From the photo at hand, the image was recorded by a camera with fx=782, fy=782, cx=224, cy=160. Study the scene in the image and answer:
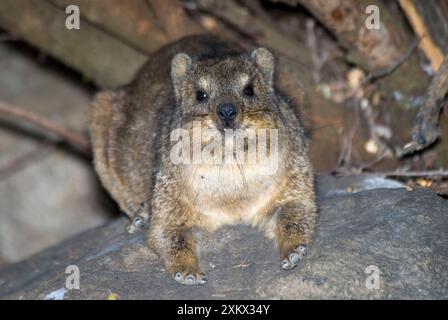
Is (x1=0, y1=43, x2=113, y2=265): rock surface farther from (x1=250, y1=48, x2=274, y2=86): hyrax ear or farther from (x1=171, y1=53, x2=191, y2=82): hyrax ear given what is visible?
(x1=250, y1=48, x2=274, y2=86): hyrax ear

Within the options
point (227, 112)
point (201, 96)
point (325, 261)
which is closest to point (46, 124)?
point (201, 96)

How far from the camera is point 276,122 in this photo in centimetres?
684

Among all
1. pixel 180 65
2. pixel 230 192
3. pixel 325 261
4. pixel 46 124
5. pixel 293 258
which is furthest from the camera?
pixel 46 124

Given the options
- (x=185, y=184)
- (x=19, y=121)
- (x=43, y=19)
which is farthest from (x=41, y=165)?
(x=185, y=184)

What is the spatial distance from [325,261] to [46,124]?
19.5ft

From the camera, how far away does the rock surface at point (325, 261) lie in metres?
5.96

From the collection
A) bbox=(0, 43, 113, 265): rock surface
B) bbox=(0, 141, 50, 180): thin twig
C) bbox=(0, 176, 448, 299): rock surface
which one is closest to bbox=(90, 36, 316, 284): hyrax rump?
bbox=(0, 176, 448, 299): rock surface

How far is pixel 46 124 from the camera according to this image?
10945 millimetres

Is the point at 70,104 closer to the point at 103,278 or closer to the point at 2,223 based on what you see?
the point at 2,223

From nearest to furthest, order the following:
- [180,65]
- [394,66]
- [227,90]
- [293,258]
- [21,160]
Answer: [293,258] < [227,90] < [180,65] < [394,66] < [21,160]

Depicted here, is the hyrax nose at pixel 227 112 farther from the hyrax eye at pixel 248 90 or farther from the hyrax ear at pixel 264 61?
the hyrax ear at pixel 264 61

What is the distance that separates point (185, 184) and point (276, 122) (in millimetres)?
978

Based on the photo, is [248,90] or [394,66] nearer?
[248,90]

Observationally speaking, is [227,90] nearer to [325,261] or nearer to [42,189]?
[325,261]
